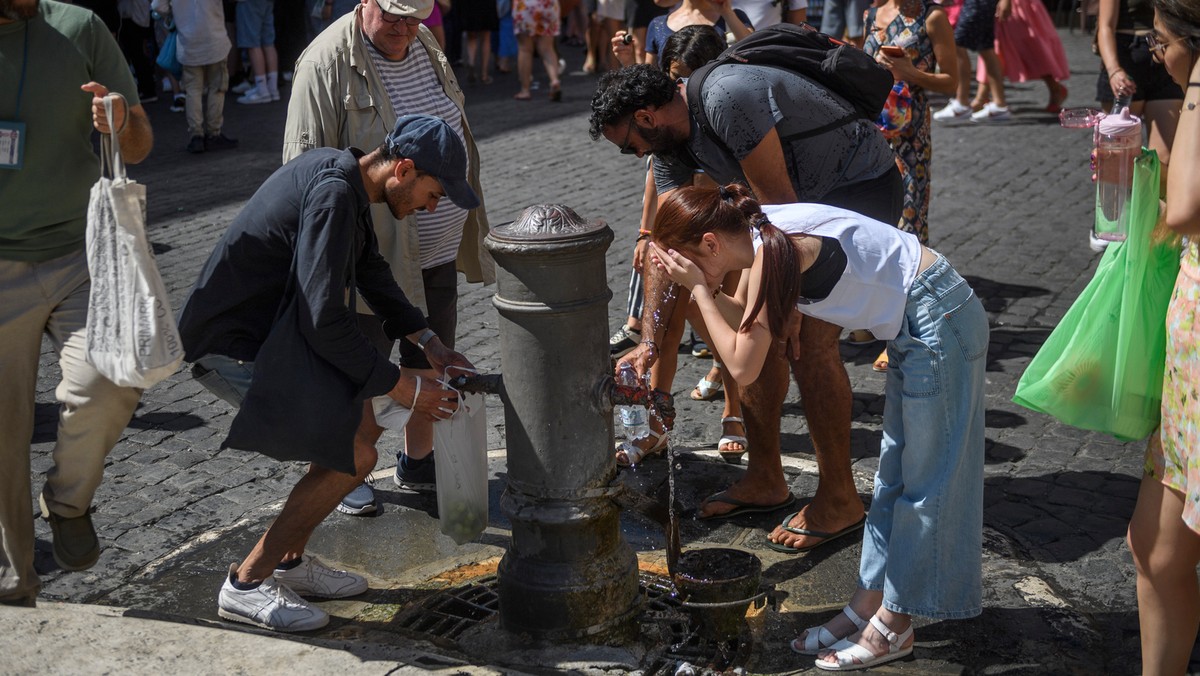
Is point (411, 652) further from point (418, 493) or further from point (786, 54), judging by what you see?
point (786, 54)

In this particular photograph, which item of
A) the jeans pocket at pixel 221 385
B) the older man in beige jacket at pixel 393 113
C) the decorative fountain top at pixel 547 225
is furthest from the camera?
the older man in beige jacket at pixel 393 113

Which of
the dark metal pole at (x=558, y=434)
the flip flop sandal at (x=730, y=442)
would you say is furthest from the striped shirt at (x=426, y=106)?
the flip flop sandal at (x=730, y=442)

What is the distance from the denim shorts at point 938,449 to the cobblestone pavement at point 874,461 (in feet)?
0.79

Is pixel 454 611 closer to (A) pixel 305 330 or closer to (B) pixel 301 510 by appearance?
(B) pixel 301 510

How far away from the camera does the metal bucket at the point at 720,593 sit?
11.5ft

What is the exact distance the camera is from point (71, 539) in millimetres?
3531

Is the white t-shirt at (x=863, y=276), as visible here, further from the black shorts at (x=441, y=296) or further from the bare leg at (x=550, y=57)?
the bare leg at (x=550, y=57)

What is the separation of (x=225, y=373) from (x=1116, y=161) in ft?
8.18

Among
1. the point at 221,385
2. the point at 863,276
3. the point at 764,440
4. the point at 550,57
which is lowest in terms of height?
the point at 764,440

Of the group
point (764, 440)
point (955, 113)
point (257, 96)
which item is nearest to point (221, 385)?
point (764, 440)

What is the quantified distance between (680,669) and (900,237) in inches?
50.9

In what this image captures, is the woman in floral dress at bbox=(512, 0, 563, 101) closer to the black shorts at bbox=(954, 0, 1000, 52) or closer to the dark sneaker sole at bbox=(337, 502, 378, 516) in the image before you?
the black shorts at bbox=(954, 0, 1000, 52)

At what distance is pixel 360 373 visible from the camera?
3432 millimetres

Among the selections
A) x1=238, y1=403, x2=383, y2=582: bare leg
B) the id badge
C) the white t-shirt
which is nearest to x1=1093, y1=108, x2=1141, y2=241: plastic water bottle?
the white t-shirt
